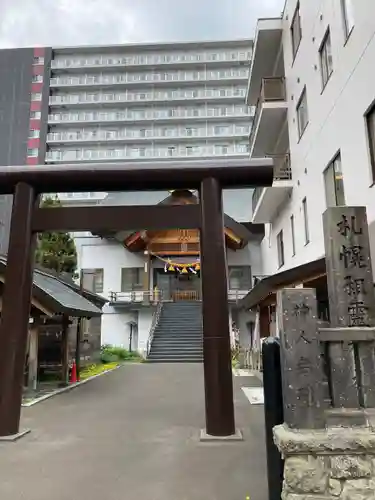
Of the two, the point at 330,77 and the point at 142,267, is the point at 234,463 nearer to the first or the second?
the point at 330,77

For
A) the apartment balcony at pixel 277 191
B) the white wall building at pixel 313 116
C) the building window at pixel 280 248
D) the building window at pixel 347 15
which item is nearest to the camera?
the white wall building at pixel 313 116

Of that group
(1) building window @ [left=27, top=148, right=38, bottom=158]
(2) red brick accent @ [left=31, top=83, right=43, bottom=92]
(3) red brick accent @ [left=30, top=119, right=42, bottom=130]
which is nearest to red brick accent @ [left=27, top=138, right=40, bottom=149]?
(1) building window @ [left=27, top=148, right=38, bottom=158]

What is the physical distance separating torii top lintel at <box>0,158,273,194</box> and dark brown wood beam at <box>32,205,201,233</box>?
0.45 meters

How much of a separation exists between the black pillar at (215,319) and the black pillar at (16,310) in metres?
2.98

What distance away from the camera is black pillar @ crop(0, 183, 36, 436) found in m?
6.51

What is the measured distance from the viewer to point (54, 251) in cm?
2225

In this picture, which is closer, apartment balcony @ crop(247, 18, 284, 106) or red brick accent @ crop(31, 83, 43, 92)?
apartment balcony @ crop(247, 18, 284, 106)

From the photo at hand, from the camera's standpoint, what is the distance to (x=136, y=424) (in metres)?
7.64

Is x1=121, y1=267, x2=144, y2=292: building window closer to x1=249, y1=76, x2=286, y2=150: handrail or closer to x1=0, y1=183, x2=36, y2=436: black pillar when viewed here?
x1=249, y1=76, x2=286, y2=150: handrail

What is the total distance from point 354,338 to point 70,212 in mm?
5218

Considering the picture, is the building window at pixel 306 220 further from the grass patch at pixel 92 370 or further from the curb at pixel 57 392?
the grass patch at pixel 92 370

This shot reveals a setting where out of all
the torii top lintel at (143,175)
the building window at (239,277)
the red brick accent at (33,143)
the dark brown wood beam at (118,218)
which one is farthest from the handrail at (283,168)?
the red brick accent at (33,143)

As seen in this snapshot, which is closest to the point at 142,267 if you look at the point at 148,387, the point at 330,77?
the point at 148,387

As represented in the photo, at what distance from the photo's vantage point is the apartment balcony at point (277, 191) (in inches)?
562
